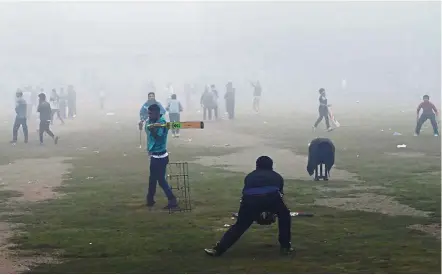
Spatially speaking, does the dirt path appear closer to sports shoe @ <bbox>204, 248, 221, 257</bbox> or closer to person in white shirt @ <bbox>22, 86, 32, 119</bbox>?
sports shoe @ <bbox>204, 248, 221, 257</bbox>

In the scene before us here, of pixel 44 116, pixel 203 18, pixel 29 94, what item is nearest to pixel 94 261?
pixel 44 116

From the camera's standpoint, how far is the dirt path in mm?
8969

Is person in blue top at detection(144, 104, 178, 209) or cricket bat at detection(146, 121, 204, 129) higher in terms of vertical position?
cricket bat at detection(146, 121, 204, 129)

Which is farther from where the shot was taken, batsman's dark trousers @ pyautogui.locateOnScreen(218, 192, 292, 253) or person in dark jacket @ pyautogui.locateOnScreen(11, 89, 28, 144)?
person in dark jacket @ pyautogui.locateOnScreen(11, 89, 28, 144)

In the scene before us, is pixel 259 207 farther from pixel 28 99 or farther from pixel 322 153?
pixel 28 99

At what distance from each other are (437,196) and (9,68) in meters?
65.5

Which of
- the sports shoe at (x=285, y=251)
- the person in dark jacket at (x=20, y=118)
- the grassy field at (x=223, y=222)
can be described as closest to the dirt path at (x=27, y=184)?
the grassy field at (x=223, y=222)

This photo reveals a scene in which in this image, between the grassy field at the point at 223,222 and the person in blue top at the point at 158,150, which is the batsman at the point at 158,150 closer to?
the person in blue top at the point at 158,150

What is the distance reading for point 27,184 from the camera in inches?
613

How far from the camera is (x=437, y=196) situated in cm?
1311

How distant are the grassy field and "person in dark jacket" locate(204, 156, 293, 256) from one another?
0.19m

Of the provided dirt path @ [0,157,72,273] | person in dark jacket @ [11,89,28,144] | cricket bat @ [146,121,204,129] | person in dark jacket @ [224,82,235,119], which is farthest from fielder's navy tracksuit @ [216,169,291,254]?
person in dark jacket @ [224,82,235,119]

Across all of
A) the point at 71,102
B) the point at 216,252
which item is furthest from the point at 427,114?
the point at 71,102

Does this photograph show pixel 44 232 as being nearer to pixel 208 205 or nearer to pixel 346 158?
pixel 208 205
